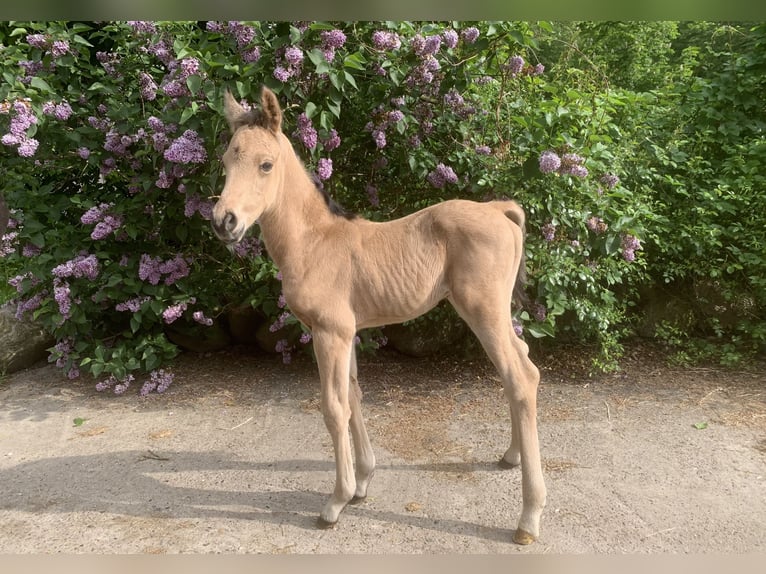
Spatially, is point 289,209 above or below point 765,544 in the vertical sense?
above

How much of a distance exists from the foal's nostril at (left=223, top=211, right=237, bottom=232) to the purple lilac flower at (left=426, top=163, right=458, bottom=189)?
A: 242 cm

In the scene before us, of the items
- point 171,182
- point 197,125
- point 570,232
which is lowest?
point 570,232

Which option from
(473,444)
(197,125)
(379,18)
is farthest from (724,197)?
(379,18)

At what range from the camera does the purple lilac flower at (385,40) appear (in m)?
3.71

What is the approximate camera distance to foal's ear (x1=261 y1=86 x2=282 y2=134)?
95.3 inches

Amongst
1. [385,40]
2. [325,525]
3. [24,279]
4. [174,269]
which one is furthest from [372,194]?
[24,279]

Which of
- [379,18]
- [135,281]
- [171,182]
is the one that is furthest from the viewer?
[135,281]

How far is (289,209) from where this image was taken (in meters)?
2.70

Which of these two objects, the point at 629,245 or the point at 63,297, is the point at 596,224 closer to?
the point at 629,245

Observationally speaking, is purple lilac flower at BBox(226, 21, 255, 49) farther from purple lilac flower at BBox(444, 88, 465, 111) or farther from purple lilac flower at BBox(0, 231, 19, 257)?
purple lilac flower at BBox(0, 231, 19, 257)

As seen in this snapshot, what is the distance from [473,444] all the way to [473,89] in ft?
9.39

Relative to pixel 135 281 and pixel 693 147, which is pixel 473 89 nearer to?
pixel 693 147

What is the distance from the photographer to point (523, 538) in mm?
2645

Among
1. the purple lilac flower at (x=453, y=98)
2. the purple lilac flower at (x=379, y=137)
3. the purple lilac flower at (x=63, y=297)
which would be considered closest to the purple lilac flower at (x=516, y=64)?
the purple lilac flower at (x=453, y=98)
